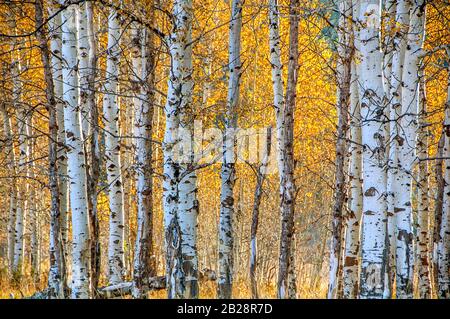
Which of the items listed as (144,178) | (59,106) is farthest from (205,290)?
(59,106)

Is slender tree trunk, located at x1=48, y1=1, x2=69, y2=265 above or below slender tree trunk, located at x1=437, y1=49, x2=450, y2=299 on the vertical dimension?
above

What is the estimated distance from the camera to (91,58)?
822cm

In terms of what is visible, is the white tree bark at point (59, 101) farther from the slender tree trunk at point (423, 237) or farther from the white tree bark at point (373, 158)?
the slender tree trunk at point (423, 237)

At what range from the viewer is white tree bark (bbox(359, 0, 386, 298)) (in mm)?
5699

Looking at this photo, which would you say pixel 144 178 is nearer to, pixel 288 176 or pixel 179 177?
pixel 288 176

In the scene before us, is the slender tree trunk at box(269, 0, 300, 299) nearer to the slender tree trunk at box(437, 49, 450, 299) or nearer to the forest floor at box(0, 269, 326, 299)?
the forest floor at box(0, 269, 326, 299)

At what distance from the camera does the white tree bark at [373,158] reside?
18.7ft

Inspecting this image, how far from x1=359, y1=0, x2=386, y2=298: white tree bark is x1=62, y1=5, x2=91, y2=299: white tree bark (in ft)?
10.8

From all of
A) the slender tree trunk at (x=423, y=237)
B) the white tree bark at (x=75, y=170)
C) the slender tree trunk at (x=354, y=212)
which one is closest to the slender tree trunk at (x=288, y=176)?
the slender tree trunk at (x=354, y=212)

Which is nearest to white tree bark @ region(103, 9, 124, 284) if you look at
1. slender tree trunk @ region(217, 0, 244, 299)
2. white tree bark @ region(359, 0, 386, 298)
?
slender tree trunk @ region(217, 0, 244, 299)

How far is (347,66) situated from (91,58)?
3787 mm

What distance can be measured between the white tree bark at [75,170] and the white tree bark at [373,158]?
3.30 m

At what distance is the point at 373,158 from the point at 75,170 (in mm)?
3512
